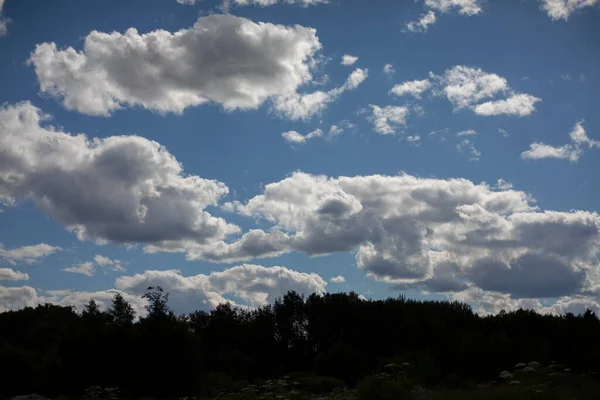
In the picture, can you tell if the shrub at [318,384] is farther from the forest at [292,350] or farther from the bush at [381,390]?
the bush at [381,390]

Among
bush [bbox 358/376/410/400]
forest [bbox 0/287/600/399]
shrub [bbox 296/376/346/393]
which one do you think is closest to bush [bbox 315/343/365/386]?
forest [bbox 0/287/600/399]

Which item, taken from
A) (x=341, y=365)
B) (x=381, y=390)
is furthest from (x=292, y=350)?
(x=381, y=390)

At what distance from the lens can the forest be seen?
4116 cm

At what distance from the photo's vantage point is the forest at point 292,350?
135 ft

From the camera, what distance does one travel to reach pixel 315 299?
81.9m

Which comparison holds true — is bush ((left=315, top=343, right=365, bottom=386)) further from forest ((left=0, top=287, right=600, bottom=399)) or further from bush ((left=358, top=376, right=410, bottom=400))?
bush ((left=358, top=376, right=410, bottom=400))

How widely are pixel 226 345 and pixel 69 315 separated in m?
22.2

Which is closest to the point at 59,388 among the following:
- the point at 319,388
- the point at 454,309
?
the point at 319,388

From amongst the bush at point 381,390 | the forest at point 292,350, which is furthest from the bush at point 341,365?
the bush at point 381,390

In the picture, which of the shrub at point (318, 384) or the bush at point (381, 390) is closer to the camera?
the bush at point (381, 390)

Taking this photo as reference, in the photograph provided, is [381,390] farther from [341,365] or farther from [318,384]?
[341,365]

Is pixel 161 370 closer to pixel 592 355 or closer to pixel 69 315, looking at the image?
pixel 592 355

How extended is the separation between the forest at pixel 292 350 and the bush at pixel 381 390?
0.13 ft

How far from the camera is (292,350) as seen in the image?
78.6 m
